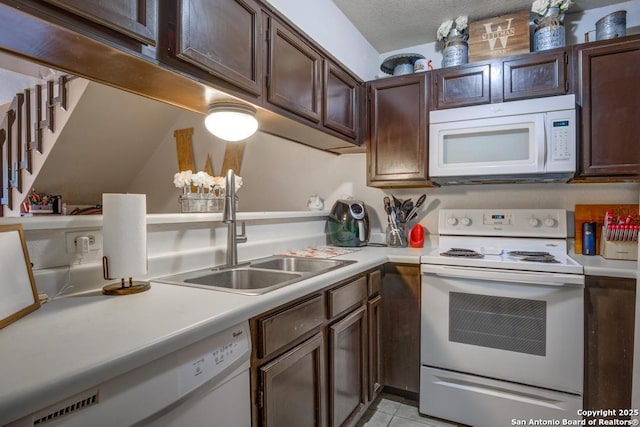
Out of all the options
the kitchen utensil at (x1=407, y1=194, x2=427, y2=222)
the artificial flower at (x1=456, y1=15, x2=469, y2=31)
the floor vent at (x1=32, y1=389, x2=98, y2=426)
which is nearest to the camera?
the floor vent at (x1=32, y1=389, x2=98, y2=426)

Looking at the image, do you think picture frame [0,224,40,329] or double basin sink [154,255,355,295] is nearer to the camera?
picture frame [0,224,40,329]

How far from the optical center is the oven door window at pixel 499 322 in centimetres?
168

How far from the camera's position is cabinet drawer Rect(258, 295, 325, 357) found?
1068 mm

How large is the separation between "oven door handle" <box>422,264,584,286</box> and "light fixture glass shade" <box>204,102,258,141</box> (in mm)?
1197

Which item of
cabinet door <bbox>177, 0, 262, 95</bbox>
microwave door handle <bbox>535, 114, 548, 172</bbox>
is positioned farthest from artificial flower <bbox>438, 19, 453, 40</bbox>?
cabinet door <bbox>177, 0, 262, 95</bbox>

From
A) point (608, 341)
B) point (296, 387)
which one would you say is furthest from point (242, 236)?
point (608, 341)

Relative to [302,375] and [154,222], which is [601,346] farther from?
[154,222]

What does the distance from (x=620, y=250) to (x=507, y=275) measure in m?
0.69

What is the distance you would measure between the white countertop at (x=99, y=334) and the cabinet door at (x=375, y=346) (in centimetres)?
79

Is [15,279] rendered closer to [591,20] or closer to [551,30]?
[551,30]

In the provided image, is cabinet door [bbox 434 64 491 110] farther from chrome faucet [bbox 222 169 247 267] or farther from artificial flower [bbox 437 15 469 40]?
chrome faucet [bbox 222 169 247 267]

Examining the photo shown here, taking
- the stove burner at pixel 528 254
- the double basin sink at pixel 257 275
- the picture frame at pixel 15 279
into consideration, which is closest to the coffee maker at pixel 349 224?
the double basin sink at pixel 257 275

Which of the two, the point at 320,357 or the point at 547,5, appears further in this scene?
the point at 547,5

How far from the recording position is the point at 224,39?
1311mm
